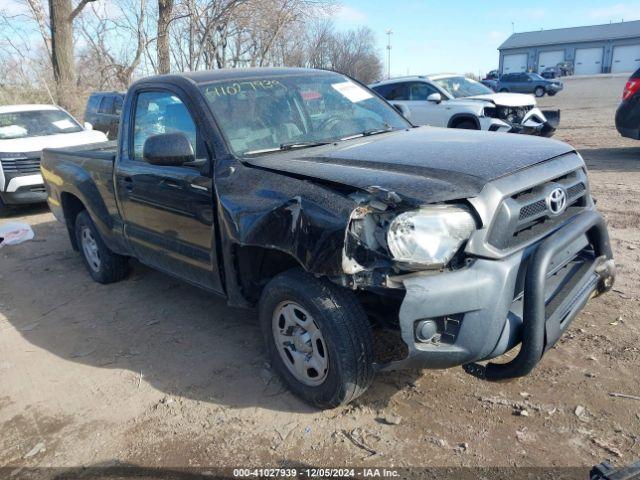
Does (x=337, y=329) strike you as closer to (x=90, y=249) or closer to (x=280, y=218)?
(x=280, y=218)

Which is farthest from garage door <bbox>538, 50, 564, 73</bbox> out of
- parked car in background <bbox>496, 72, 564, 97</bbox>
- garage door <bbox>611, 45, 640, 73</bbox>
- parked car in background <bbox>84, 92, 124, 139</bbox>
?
parked car in background <bbox>84, 92, 124, 139</bbox>

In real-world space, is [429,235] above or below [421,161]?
below

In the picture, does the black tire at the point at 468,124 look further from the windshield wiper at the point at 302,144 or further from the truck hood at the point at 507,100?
the windshield wiper at the point at 302,144

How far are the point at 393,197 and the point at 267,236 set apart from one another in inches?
30.4

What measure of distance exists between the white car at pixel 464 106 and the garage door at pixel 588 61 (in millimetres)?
68318

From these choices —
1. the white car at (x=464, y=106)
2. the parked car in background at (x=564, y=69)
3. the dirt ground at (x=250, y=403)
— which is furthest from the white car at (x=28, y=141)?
the parked car in background at (x=564, y=69)

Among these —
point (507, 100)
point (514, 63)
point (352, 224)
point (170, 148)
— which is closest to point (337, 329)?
point (352, 224)

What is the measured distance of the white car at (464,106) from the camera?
10.0 meters

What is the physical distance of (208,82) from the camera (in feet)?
11.9

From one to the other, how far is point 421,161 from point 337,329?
0.99m

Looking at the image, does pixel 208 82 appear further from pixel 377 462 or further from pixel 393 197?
pixel 377 462

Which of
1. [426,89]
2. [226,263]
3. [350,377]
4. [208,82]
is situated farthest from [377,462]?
[426,89]

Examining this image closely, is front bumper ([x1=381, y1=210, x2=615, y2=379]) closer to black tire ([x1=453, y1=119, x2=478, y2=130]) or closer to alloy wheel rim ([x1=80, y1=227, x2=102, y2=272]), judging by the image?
alloy wheel rim ([x1=80, y1=227, x2=102, y2=272])

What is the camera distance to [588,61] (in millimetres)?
69688
